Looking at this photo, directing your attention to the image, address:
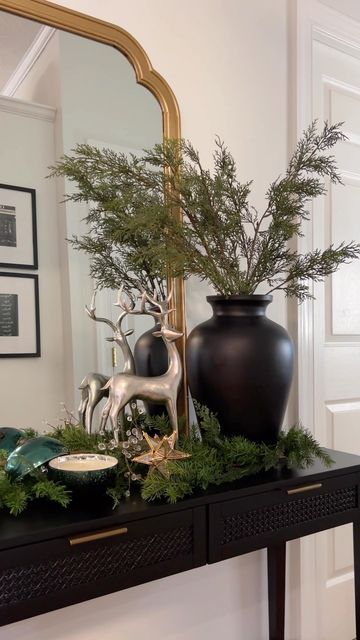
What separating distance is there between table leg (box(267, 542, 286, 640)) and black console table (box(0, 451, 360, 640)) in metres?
0.42

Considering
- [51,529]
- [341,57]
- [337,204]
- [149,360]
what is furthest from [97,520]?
[341,57]

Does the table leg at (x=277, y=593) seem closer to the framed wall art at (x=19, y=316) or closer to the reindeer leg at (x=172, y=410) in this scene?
the reindeer leg at (x=172, y=410)

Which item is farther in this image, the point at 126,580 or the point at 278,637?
the point at 278,637

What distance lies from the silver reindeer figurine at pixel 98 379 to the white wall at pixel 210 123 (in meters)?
0.34

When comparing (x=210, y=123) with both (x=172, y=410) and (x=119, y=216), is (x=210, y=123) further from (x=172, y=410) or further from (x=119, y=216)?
(x=172, y=410)

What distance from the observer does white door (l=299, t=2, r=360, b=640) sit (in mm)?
1743

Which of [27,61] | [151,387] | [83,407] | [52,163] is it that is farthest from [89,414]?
[27,61]

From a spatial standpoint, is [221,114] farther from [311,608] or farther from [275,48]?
[311,608]

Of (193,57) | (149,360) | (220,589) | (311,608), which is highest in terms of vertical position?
(193,57)

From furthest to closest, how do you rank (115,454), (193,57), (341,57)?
(341,57) → (193,57) → (115,454)

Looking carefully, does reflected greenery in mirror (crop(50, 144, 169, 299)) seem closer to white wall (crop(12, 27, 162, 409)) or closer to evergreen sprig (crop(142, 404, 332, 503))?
white wall (crop(12, 27, 162, 409))

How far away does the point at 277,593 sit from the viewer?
157cm

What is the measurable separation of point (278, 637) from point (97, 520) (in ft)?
3.48

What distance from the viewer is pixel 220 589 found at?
155cm
